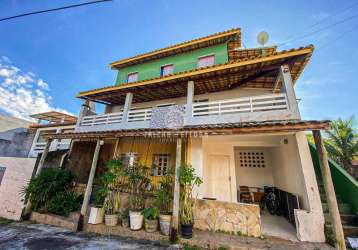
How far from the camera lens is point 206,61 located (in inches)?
373

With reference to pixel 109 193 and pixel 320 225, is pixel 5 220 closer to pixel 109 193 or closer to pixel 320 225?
pixel 109 193

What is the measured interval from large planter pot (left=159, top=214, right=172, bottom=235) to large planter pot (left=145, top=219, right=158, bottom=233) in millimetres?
210

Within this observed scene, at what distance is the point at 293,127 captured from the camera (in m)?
4.13

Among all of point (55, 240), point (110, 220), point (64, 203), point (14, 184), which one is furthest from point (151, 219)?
point (14, 184)

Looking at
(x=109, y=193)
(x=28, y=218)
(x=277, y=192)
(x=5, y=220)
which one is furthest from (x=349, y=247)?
(x=5, y=220)

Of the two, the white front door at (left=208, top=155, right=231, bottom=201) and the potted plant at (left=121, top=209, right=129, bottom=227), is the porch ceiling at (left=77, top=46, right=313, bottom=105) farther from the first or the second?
the potted plant at (left=121, top=209, right=129, bottom=227)

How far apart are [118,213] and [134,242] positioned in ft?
4.86

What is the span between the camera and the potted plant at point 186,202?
433 centimetres

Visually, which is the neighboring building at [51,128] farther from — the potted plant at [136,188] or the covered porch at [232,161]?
the potted plant at [136,188]

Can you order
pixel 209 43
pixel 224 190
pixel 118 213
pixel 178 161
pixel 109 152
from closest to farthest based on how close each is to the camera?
pixel 178 161, pixel 118 213, pixel 224 190, pixel 209 43, pixel 109 152

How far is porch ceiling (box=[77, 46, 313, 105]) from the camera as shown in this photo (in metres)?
5.83

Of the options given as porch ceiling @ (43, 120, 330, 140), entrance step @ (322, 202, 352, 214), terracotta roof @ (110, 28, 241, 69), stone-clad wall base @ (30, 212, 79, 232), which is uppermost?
terracotta roof @ (110, 28, 241, 69)

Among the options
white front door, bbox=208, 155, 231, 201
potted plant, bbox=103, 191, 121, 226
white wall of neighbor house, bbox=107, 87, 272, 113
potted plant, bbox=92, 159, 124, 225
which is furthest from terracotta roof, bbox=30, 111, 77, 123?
white front door, bbox=208, 155, 231, 201

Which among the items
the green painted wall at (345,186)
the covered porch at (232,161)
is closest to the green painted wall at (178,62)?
the covered porch at (232,161)
